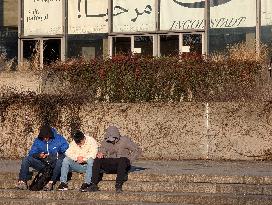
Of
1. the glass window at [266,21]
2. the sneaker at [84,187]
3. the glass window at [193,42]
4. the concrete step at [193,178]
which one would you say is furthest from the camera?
the glass window at [193,42]

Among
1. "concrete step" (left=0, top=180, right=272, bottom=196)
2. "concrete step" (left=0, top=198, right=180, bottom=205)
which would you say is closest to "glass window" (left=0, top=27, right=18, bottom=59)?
"concrete step" (left=0, top=180, right=272, bottom=196)

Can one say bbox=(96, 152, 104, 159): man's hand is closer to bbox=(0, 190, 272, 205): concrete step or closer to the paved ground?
bbox=(0, 190, 272, 205): concrete step

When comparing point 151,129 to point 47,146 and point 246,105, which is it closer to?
point 246,105

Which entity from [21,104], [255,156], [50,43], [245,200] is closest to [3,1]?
[50,43]

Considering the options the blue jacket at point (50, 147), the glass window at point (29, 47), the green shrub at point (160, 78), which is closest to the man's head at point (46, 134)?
the blue jacket at point (50, 147)

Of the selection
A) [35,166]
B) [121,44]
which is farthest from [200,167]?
[121,44]

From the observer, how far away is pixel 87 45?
28.6m

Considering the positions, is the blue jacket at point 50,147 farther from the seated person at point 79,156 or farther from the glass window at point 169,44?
the glass window at point 169,44

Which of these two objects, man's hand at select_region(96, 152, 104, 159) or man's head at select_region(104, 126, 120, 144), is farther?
man's head at select_region(104, 126, 120, 144)

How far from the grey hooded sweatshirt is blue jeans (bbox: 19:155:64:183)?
0.88 meters

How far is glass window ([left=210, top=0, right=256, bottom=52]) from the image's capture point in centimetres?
2578

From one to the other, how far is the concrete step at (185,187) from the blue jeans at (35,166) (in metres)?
0.22

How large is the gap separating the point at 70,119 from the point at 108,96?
1.26 m

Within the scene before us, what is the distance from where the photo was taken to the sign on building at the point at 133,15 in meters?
27.5
